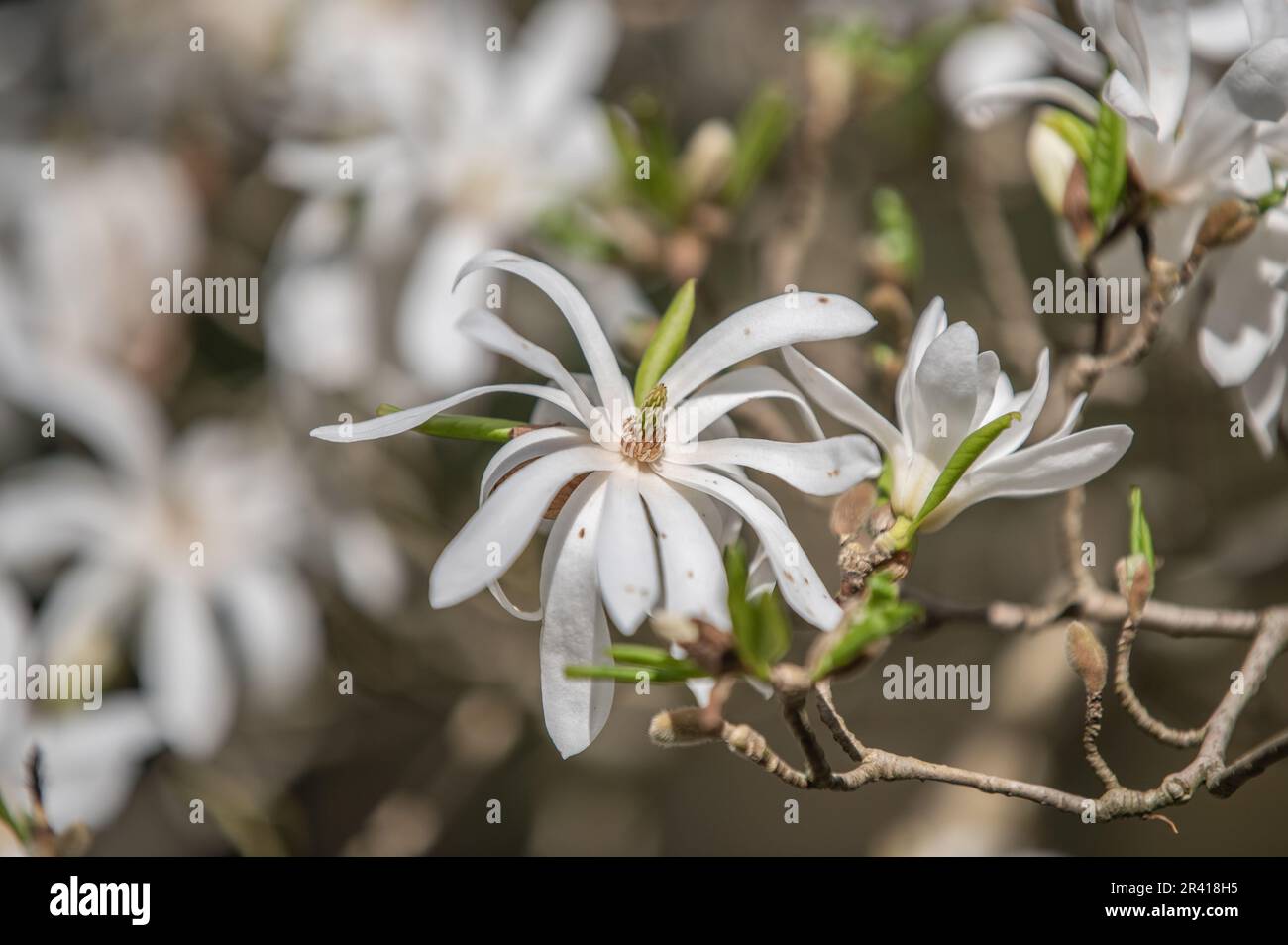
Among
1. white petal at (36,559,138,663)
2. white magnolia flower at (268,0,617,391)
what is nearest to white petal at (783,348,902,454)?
white magnolia flower at (268,0,617,391)

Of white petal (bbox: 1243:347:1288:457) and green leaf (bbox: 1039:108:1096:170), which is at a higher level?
green leaf (bbox: 1039:108:1096:170)

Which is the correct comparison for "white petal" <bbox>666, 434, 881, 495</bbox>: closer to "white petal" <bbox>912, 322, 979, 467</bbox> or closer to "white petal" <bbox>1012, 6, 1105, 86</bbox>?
"white petal" <bbox>912, 322, 979, 467</bbox>

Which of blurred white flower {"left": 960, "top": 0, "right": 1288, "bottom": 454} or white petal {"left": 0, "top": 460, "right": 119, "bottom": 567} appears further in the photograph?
white petal {"left": 0, "top": 460, "right": 119, "bottom": 567}

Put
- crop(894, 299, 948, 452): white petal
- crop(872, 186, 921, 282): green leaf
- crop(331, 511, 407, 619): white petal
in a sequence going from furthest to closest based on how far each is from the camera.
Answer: crop(331, 511, 407, 619): white petal → crop(872, 186, 921, 282): green leaf → crop(894, 299, 948, 452): white petal

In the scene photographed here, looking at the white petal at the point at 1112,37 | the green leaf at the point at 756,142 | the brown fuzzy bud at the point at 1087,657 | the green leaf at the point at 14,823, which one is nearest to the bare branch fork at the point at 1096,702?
the brown fuzzy bud at the point at 1087,657

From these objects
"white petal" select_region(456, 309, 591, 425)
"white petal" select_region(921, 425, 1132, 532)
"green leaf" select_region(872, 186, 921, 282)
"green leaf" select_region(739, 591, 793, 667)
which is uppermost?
"green leaf" select_region(872, 186, 921, 282)

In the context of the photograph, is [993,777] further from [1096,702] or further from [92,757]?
[92,757]

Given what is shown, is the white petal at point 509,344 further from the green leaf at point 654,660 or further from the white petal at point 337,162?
the white petal at point 337,162
